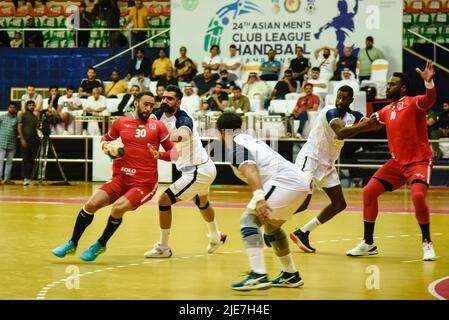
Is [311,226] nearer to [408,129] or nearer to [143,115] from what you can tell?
[408,129]

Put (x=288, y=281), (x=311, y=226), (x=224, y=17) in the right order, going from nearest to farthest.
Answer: (x=288, y=281) < (x=311, y=226) < (x=224, y=17)

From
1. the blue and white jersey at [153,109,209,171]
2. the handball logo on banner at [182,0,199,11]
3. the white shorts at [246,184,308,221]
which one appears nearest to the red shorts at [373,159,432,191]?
the blue and white jersey at [153,109,209,171]

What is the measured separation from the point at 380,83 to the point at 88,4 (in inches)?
435

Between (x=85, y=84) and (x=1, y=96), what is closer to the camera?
(x=85, y=84)

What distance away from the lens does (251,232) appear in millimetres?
8516

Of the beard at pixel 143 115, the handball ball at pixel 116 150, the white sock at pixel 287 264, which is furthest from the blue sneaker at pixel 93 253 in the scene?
the white sock at pixel 287 264

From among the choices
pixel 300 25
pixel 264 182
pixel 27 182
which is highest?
pixel 300 25

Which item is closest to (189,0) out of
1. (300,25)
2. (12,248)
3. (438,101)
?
(300,25)

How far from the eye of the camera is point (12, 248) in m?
11.7

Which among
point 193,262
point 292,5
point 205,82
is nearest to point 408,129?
point 193,262

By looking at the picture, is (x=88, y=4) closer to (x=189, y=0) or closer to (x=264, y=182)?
(x=189, y=0)

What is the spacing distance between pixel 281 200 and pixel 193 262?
2.33 metres

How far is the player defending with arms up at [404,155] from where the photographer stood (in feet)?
35.8

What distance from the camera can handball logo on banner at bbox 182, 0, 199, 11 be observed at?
25516 mm
